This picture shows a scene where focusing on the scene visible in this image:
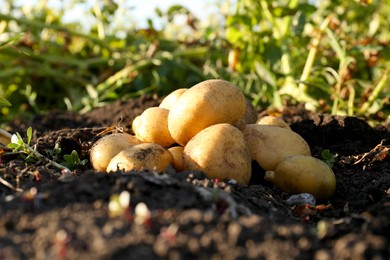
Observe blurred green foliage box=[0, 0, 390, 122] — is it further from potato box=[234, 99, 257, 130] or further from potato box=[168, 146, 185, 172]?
potato box=[168, 146, 185, 172]

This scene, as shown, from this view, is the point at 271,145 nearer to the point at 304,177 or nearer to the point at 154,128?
the point at 304,177

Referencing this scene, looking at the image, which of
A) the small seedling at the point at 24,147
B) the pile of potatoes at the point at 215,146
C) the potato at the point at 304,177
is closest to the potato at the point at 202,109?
the pile of potatoes at the point at 215,146

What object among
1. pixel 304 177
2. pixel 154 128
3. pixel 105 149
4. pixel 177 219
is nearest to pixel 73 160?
pixel 105 149

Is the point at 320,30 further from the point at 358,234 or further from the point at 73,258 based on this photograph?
the point at 73,258

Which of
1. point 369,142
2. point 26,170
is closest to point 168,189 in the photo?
point 26,170

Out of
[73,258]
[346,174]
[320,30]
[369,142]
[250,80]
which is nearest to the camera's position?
[73,258]
